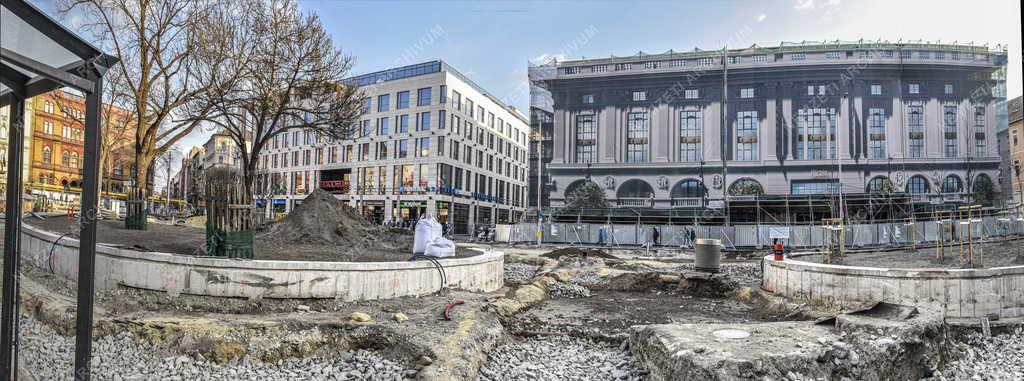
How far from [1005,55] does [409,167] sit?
61.5 metres

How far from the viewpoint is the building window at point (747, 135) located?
5086 cm

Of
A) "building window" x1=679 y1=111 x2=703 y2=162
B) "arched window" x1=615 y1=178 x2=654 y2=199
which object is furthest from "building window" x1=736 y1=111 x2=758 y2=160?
"arched window" x1=615 y1=178 x2=654 y2=199

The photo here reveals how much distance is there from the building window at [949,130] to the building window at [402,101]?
5455 centimetres

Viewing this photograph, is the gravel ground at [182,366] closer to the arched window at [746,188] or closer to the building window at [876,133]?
the arched window at [746,188]

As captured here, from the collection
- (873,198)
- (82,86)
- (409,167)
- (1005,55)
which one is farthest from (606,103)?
(82,86)

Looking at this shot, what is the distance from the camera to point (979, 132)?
49.8 metres

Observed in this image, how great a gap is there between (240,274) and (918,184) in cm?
5987

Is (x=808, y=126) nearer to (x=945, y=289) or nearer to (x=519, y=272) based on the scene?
(x=519, y=272)

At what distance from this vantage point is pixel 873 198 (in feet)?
131

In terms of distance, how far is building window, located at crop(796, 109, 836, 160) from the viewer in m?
49.8

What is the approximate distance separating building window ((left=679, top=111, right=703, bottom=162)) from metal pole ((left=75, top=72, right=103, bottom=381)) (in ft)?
173

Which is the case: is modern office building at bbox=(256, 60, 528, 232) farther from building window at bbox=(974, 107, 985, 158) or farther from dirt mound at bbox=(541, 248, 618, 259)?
building window at bbox=(974, 107, 985, 158)

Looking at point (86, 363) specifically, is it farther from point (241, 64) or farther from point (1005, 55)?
point (1005, 55)

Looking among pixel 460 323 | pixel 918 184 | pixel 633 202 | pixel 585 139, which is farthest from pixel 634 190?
pixel 460 323
